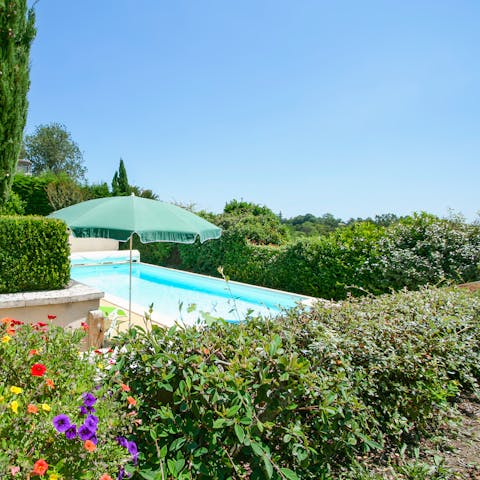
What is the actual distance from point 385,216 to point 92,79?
15.8m

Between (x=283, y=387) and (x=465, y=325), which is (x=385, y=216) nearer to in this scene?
(x=465, y=325)

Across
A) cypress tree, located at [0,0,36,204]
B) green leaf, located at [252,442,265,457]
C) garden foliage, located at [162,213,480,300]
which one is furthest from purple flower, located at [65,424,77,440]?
cypress tree, located at [0,0,36,204]

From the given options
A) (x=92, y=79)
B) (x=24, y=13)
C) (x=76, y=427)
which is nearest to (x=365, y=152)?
A: (x=92, y=79)

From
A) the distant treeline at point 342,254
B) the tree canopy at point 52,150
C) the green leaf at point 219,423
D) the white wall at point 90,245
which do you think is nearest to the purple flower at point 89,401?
the green leaf at point 219,423

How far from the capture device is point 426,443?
3.23 meters

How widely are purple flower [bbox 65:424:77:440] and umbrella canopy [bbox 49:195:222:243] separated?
4.94 metres

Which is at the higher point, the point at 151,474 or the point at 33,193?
the point at 33,193

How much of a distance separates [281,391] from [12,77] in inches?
309

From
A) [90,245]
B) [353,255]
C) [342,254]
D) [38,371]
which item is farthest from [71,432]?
[90,245]

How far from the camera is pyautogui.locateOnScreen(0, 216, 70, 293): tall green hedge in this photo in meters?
6.21

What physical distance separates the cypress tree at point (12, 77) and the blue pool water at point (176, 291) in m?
5.61

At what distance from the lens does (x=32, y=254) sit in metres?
6.41

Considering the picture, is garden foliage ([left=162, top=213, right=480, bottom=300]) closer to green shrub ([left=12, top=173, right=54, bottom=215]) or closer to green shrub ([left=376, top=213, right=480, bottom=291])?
green shrub ([left=376, top=213, right=480, bottom=291])

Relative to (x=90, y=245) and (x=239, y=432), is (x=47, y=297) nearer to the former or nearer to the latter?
(x=239, y=432)
